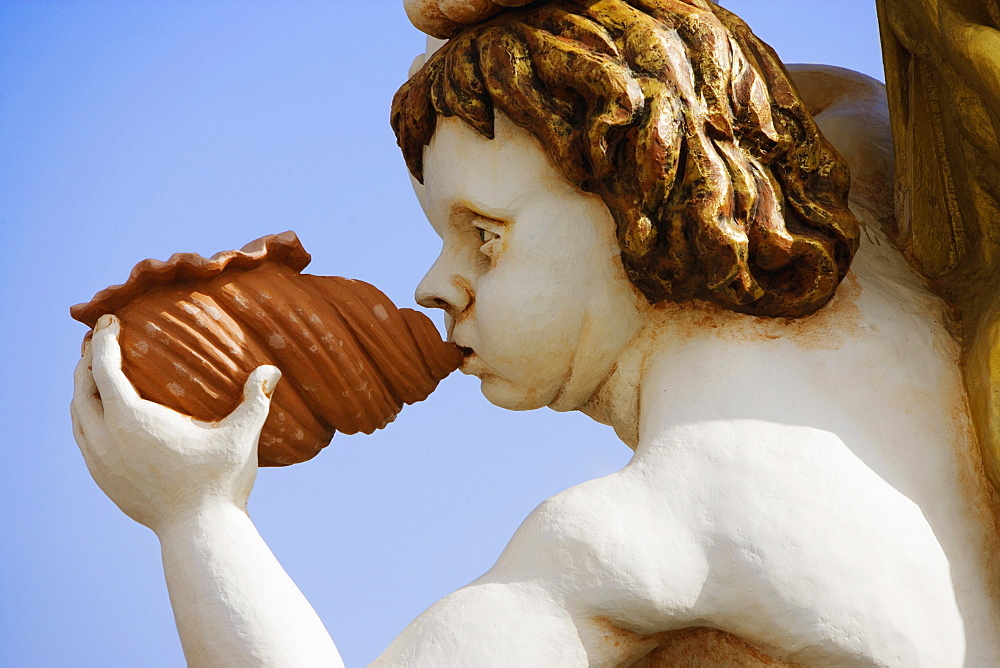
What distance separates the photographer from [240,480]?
2.49 meters

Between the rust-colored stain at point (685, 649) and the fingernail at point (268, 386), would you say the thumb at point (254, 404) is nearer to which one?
the fingernail at point (268, 386)

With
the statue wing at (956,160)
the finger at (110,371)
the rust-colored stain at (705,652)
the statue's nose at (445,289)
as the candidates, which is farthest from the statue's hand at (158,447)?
the statue wing at (956,160)

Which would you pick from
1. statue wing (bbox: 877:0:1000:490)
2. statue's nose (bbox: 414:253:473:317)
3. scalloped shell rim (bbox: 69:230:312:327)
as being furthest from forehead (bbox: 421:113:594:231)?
statue wing (bbox: 877:0:1000:490)

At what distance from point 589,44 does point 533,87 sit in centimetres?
12

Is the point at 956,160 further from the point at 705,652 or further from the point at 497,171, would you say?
the point at 705,652

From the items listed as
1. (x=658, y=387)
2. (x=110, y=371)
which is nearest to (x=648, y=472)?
(x=658, y=387)

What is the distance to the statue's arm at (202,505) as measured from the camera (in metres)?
2.34

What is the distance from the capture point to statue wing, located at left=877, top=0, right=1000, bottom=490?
238 cm

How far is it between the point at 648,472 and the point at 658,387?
224 millimetres

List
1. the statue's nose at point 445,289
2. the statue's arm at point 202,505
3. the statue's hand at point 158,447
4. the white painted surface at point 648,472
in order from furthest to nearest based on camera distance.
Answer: the statue's nose at point 445,289 → the statue's hand at point 158,447 → the statue's arm at point 202,505 → the white painted surface at point 648,472

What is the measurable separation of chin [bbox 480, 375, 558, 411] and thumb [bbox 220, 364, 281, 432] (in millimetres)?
428

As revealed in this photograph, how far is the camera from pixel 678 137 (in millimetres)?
2422

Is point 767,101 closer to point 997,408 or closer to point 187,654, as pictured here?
point 997,408

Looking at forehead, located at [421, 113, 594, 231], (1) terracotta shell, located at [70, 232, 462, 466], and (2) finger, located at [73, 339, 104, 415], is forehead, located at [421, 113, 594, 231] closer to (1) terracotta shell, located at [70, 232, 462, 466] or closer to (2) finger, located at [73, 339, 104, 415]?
(1) terracotta shell, located at [70, 232, 462, 466]
